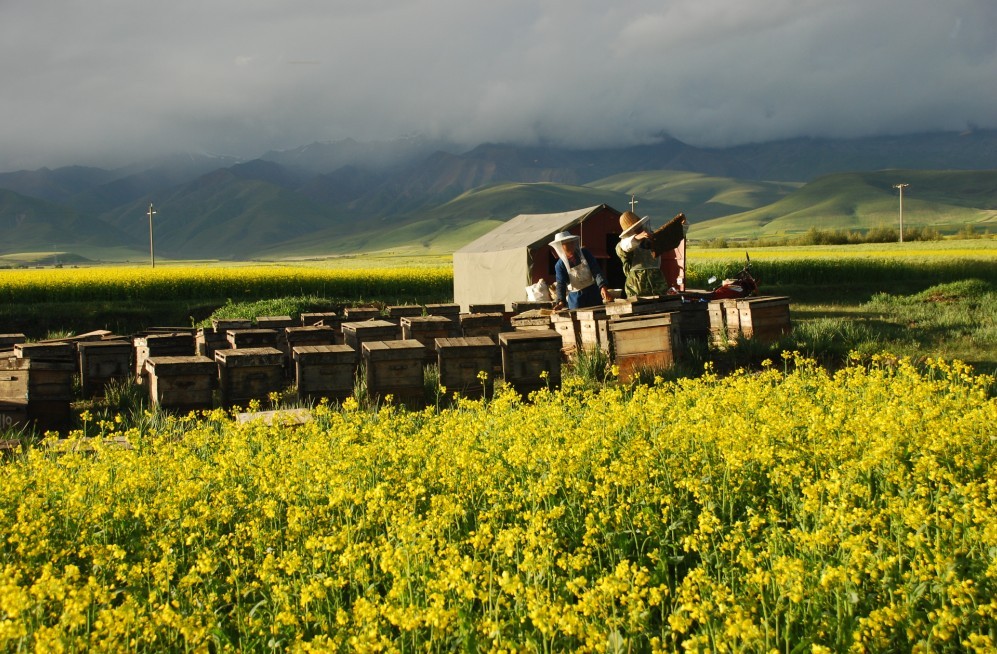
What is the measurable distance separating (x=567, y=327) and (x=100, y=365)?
7.27 meters

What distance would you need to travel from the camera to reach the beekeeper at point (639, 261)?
1443 centimetres

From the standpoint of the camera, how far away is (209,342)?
14.0 meters

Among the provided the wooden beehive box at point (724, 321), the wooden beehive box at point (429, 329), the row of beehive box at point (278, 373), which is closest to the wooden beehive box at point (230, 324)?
the wooden beehive box at point (429, 329)

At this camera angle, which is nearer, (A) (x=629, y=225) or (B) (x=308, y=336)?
(B) (x=308, y=336)

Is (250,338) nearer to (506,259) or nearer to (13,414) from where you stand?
(13,414)

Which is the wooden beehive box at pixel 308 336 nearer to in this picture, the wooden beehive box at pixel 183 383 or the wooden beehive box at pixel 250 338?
the wooden beehive box at pixel 250 338

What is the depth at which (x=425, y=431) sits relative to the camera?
7152 mm

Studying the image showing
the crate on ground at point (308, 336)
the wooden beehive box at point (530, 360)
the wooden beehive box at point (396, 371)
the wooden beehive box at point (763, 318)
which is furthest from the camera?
the wooden beehive box at point (763, 318)

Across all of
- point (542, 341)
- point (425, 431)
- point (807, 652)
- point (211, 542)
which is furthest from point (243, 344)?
point (807, 652)

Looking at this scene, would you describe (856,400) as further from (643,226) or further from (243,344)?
(243,344)

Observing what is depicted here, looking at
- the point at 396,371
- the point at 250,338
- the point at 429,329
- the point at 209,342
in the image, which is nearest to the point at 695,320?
the point at 429,329

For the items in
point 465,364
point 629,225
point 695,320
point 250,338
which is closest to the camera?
point 465,364

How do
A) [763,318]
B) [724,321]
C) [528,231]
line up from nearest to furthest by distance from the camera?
[763,318] → [724,321] → [528,231]

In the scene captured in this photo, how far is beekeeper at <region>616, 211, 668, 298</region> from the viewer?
568 inches
